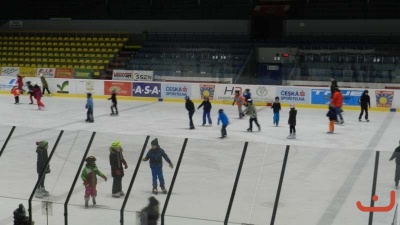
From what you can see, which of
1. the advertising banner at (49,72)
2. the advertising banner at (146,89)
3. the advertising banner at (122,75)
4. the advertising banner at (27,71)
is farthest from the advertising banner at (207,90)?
the advertising banner at (27,71)

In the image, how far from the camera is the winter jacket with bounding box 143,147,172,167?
8805 mm

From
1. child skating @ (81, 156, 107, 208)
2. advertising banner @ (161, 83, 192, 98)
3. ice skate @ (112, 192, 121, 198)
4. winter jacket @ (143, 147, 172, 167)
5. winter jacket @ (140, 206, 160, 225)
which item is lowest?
winter jacket @ (140, 206, 160, 225)

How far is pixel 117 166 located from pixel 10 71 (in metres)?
28.7

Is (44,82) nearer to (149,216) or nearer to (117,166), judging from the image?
(117,166)

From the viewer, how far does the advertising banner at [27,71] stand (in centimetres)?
3550

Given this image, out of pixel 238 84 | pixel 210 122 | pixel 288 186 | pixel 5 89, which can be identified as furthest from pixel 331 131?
pixel 5 89

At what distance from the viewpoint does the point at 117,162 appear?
9078 millimetres

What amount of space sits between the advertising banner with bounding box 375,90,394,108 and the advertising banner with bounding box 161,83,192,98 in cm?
918

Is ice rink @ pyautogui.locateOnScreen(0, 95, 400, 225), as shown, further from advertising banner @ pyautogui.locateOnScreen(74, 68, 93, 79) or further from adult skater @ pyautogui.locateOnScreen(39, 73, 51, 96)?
advertising banner @ pyautogui.locateOnScreen(74, 68, 93, 79)

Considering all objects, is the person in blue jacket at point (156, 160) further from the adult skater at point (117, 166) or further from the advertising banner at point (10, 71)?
the advertising banner at point (10, 71)

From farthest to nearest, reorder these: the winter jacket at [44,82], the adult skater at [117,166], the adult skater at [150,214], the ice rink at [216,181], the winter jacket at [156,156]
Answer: the winter jacket at [44,82] → the adult skater at [117,166] → the winter jacket at [156,156] → the adult skater at [150,214] → the ice rink at [216,181]

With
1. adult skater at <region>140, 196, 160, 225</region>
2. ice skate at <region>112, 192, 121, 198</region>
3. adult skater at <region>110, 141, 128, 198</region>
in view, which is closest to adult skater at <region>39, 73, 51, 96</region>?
adult skater at <region>110, 141, 128, 198</region>

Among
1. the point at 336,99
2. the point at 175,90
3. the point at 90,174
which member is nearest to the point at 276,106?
the point at 336,99

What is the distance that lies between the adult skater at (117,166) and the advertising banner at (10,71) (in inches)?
1108
